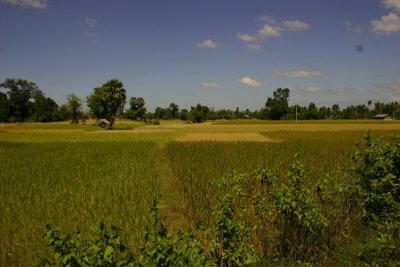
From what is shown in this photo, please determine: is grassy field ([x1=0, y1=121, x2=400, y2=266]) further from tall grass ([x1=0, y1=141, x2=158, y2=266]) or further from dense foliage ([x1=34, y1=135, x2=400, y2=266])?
dense foliage ([x1=34, y1=135, x2=400, y2=266])

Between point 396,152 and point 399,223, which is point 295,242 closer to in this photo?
point 399,223

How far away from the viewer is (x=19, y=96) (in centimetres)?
13112

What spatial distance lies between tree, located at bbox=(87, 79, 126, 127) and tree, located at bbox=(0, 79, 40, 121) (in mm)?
64672

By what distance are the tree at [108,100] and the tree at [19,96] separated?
6467 centimetres

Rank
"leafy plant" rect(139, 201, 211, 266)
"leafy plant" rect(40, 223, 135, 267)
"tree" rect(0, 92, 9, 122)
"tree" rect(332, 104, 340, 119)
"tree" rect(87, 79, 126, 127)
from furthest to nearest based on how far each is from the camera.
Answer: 1. "tree" rect(332, 104, 340, 119)
2. "tree" rect(0, 92, 9, 122)
3. "tree" rect(87, 79, 126, 127)
4. "leafy plant" rect(139, 201, 211, 266)
5. "leafy plant" rect(40, 223, 135, 267)

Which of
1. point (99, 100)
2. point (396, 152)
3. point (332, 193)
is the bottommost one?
point (332, 193)

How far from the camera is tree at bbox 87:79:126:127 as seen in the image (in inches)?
2938

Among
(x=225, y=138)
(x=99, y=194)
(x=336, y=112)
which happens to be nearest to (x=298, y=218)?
(x=99, y=194)

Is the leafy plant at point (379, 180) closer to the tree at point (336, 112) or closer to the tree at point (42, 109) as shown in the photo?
the tree at point (42, 109)

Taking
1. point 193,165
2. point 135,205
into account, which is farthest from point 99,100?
point 135,205

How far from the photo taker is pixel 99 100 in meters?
74.4

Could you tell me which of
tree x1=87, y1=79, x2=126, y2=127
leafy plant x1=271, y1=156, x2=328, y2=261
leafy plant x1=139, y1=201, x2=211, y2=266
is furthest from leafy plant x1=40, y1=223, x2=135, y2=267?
tree x1=87, y1=79, x2=126, y2=127

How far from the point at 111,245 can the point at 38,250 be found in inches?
164

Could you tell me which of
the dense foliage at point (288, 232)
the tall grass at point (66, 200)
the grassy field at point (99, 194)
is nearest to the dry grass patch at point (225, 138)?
the grassy field at point (99, 194)
